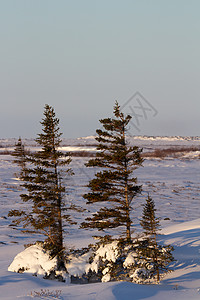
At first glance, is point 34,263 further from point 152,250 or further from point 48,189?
point 152,250

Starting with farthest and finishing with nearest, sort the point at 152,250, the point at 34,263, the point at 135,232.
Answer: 1. the point at 135,232
2. the point at 34,263
3. the point at 152,250

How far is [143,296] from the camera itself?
12977 millimetres

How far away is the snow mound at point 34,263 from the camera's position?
19.0 metres

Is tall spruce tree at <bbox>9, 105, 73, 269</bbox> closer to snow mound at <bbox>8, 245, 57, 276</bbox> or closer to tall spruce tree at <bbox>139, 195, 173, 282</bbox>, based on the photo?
snow mound at <bbox>8, 245, 57, 276</bbox>

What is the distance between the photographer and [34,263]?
63.5ft

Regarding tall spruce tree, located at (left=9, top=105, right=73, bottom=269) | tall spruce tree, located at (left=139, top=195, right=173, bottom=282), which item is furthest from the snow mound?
tall spruce tree, located at (left=139, top=195, right=173, bottom=282)

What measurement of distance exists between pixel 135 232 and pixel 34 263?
1190cm

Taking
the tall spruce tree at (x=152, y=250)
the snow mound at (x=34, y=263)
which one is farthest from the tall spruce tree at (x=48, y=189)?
the tall spruce tree at (x=152, y=250)

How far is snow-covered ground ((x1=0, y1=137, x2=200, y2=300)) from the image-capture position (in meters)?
13.2

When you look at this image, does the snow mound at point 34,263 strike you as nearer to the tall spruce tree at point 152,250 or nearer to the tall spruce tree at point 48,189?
the tall spruce tree at point 48,189

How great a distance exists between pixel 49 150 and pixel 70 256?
6.34 m

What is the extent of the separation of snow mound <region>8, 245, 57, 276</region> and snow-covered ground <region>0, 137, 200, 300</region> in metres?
0.74

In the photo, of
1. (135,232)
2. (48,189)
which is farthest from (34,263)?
(135,232)

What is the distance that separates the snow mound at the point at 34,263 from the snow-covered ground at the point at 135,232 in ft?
2.44
